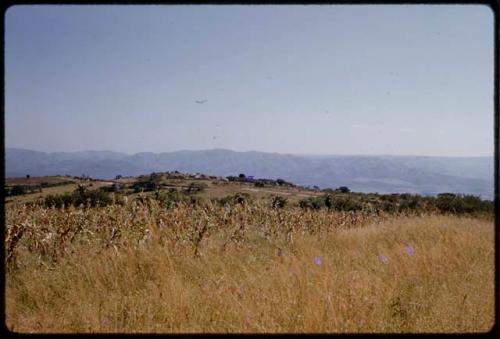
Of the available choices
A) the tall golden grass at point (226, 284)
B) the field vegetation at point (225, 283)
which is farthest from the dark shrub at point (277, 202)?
the tall golden grass at point (226, 284)

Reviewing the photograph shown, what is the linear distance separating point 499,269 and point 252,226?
662 cm

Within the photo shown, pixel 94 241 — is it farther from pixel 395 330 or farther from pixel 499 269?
pixel 499 269

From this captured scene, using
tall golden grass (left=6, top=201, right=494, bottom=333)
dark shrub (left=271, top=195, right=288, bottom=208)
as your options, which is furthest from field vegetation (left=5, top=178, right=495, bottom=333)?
dark shrub (left=271, top=195, right=288, bottom=208)

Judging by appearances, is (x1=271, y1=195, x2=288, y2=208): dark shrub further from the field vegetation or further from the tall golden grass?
the tall golden grass

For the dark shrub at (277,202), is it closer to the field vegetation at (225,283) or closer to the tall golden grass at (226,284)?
the field vegetation at (225,283)

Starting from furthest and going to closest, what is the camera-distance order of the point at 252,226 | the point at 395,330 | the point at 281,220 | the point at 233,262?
the point at 281,220 → the point at 252,226 → the point at 233,262 → the point at 395,330

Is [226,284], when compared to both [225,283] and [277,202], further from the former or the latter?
[277,202]

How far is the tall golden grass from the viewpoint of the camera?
294cm

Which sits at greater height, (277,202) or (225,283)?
(277,202)

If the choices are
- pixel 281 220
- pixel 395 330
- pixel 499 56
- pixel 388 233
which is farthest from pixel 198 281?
pixel 281 220

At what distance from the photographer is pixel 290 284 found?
3549mm

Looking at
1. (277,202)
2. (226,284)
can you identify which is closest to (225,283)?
(226,284)

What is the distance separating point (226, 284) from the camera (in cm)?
373

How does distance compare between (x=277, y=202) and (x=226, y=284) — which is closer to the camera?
(x=226, y=284)
